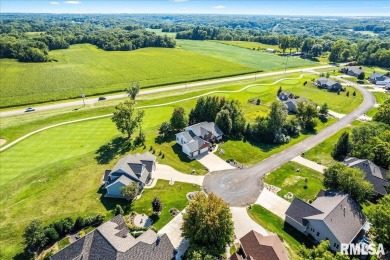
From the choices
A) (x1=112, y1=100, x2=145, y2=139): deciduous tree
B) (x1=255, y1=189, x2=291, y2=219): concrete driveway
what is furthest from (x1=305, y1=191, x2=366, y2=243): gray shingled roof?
(x1=112, y1=100, x2=145, y2=139): deciduous tree

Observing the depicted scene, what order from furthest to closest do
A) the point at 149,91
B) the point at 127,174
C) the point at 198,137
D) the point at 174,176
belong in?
the point at 149,91 < the point at 198,137 < the point at 174,176 < the point at 127,174

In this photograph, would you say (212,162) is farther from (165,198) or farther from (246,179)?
(165,198)

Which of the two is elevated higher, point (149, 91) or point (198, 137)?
point (198, 137)

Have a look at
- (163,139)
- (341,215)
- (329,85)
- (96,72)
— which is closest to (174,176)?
(163,139)

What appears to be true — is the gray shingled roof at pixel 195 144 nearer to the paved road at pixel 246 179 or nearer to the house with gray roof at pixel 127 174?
the paved road at pixel 246 179

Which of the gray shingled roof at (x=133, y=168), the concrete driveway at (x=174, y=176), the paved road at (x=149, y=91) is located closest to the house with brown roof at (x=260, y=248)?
the concrete driveway at (x=174, y=176)

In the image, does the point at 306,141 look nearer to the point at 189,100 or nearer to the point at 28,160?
the point at 189,100

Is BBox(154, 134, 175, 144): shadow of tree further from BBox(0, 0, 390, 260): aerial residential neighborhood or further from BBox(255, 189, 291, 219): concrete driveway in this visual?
BBox(255, 189, 291, 219): concrete driveway
